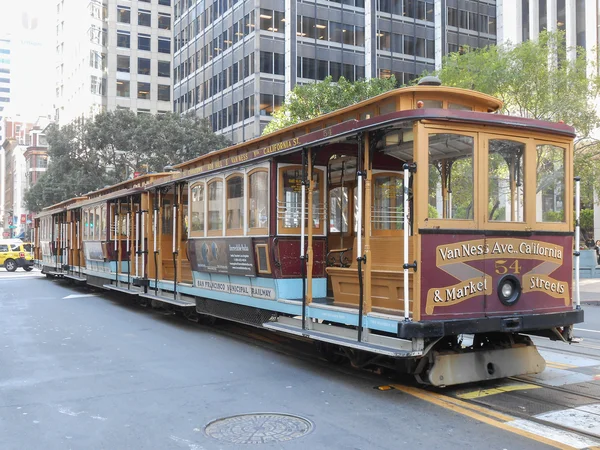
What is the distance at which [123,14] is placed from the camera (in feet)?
242

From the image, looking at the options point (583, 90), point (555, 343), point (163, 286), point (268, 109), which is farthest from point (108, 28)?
point (555, 343)

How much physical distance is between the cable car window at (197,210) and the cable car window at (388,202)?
12.2ft

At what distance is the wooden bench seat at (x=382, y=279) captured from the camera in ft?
24.3

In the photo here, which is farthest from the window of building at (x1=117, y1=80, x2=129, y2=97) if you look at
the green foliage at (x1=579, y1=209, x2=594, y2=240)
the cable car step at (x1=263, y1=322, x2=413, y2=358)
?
the cable car step at (x1=263, y1=322, x2=413, y2=358)

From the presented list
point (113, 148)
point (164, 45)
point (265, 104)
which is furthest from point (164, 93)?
point (113, 148)

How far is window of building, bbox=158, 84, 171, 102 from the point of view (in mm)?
75312

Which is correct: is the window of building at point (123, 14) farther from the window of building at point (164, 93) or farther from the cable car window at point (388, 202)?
the cable car window at point (388, 202)

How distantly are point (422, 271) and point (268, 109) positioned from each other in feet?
143

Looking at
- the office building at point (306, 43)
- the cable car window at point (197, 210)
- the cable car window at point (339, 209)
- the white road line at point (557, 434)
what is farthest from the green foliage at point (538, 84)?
the office building at point (306, 43)

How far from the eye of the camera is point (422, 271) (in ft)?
21.9

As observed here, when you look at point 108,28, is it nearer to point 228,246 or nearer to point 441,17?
point 441,17

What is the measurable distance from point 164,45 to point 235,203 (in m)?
71.1

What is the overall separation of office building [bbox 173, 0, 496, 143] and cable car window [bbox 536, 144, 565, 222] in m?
41.9

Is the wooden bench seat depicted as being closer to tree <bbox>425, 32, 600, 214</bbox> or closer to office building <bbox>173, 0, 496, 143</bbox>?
tree <bbox>425, 32, 600, 214</bbox>
